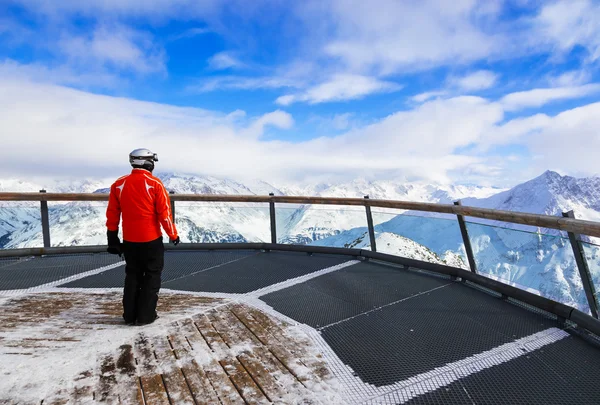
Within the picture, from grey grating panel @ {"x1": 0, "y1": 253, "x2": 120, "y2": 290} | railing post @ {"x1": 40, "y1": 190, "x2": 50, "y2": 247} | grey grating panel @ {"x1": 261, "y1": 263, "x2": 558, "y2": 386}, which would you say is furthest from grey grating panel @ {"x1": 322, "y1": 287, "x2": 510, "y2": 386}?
railing post @ {"x1": 40, "y1": 190, "x2": 50, "y2": 247}

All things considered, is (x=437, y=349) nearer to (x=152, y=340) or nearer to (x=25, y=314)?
(x=152, y=340)

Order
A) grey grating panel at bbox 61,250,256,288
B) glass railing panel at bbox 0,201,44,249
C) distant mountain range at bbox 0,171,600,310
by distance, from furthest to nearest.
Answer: glass railing panel at bbox 0,201,44,249, grey grating panel at bbox 61,250,256,288, distant mountain range at bbox 0,171,600,310

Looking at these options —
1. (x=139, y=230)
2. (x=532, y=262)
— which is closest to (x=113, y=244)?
(x=139, y=230)

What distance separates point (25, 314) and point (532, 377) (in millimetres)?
4502

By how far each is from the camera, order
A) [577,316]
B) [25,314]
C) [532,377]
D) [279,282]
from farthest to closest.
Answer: [279,282] → [25,314] → [577,316] → [532,377]

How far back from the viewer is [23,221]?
260 inches

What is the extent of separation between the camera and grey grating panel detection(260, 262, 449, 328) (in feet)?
12.9

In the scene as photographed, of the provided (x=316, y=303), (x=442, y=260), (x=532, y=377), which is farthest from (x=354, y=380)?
(x=442, y=260)

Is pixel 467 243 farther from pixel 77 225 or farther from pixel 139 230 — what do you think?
pixel 77 225

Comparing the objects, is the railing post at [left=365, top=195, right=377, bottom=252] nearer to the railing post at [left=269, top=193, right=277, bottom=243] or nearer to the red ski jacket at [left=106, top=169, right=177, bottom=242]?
the railing post at [left=269, top=193, right=277, bottom=243]

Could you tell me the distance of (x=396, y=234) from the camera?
6152 millimetres

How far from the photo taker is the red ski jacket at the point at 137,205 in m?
3.58

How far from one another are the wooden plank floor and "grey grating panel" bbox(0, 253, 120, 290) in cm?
148

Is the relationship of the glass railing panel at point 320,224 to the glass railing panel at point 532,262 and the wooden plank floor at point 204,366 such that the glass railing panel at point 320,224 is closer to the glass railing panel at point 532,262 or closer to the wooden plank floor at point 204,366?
the glass railing panel at point 532,262
